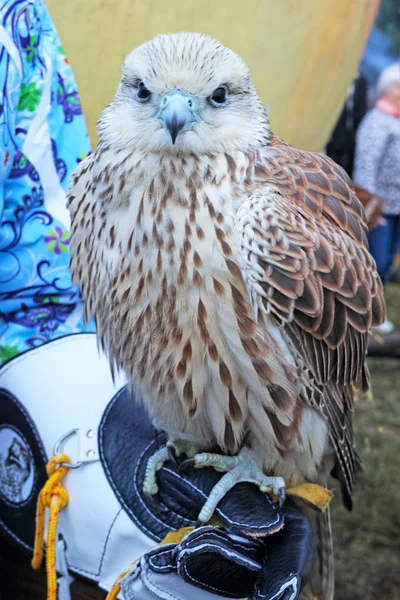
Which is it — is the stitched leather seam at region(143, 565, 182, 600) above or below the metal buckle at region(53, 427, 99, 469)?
below

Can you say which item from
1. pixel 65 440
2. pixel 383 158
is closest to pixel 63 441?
pixel 65 440

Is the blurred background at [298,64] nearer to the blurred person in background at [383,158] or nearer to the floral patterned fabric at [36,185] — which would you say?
the floral patterned fabric at [36,185]

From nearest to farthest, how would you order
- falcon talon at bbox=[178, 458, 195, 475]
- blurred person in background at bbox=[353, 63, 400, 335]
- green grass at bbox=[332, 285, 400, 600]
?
falcon talon at bbox=[178, 458, 195, 475]
green grass at bbox=[332, 285, 400, 600]
blurred person in background at bbox=[353, 63, 400, 335]

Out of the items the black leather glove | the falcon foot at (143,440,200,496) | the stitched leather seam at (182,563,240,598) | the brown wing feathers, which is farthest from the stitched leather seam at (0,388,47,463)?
the brown wing feathers

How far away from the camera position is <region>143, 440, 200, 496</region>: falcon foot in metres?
1.95

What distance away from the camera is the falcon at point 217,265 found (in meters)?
1.71

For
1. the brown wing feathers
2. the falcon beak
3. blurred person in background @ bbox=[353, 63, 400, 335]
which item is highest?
the falcon beak

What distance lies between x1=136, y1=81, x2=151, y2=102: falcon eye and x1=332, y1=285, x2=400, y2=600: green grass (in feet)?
A: 8.40

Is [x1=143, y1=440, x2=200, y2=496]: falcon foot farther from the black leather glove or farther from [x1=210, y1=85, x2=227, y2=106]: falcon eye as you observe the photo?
[x1=210, y1=85, x2=227, y2=106]: falcon eye

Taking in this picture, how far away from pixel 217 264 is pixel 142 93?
1.52 feet

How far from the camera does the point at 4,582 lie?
2254mm

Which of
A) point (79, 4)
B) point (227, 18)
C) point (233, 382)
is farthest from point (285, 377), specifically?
point (227, 18)

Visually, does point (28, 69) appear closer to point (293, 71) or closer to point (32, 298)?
point (32, 298)

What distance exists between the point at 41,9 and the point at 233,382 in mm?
1234
